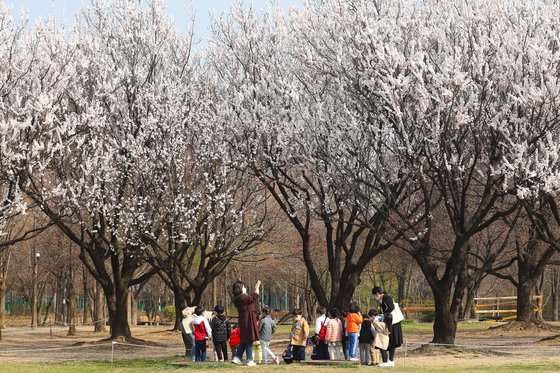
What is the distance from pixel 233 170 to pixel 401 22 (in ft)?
39.9

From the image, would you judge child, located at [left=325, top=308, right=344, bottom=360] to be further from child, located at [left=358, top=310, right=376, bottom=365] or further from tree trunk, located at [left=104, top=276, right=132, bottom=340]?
tree trunk, located at [left=104, top=276, right=132, bottom=340]

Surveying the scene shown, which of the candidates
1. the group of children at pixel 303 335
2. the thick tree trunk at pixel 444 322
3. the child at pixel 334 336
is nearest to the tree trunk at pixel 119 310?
the group of children at pixel 303 335

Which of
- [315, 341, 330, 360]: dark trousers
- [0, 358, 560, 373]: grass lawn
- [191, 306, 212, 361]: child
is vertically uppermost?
[191, 306, 212, 361]: child

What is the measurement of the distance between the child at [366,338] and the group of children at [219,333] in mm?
2027

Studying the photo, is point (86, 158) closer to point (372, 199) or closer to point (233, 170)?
point (233, 170)

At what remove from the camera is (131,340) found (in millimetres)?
35906

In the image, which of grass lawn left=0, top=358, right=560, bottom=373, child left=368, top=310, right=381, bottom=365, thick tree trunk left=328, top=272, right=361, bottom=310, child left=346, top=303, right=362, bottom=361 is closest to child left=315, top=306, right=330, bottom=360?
child left=346, top=303, right=362, bottom=361

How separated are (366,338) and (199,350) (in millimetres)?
4082

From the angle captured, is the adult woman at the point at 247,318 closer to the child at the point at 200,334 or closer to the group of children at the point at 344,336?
the group of children at the point at 344,336

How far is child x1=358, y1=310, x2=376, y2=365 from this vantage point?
21531 mm

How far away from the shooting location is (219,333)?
2255 centimetres

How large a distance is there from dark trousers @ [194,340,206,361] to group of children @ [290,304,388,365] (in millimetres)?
2153

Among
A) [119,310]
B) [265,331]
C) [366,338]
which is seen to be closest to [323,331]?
[366,338]

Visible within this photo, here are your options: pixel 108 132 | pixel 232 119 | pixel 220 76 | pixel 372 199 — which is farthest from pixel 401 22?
pixel 108 132
